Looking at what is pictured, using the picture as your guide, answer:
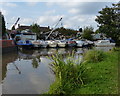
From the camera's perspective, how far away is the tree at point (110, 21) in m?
32.9

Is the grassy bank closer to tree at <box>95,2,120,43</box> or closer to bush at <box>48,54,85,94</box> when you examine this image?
bush at <box>48,54,85,94</box>

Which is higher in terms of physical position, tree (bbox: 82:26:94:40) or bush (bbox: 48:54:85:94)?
tree (bbox: 82:26:94:40)

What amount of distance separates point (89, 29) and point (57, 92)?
5199 cm

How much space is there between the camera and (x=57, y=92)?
5.33 meters

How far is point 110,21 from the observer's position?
3541 cm

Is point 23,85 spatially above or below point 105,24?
below

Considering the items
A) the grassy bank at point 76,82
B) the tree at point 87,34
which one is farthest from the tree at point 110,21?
the grassy bank at point 76,82

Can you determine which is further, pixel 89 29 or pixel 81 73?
pixel 89 29

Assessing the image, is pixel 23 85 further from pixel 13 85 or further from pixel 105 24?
pixel 105 24

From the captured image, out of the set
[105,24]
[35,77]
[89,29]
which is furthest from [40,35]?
[35,77]

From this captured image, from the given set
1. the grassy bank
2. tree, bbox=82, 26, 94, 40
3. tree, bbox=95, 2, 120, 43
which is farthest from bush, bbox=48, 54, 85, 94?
tree, bbox=82, 26, 94, 40

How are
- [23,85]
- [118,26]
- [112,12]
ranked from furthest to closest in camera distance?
[112,12]
[118,26]
[23,85]

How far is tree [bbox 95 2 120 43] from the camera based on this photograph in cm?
3288

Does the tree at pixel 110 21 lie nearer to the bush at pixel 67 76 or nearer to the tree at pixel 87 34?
the tree at pixel 87 34
